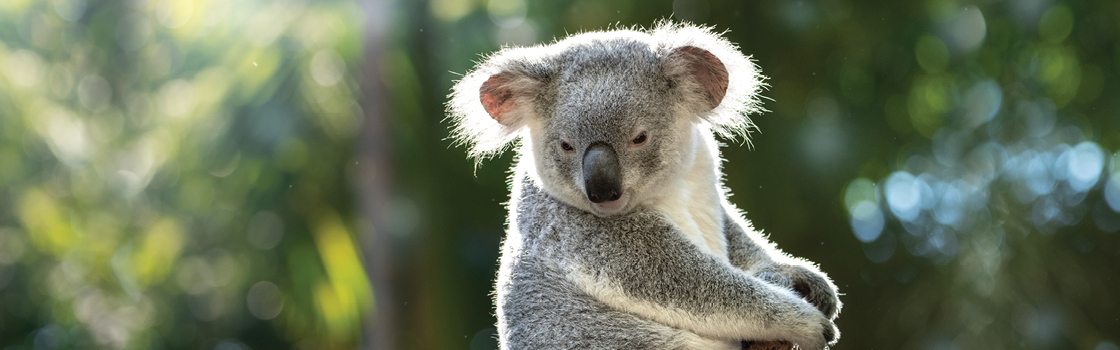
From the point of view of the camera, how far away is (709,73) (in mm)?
2176

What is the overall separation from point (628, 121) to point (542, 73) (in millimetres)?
322

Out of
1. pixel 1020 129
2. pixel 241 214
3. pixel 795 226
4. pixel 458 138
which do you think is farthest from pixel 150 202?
pixel 1020 129

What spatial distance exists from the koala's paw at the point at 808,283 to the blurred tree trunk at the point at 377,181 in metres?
5.38

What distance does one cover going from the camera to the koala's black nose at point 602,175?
1.86m

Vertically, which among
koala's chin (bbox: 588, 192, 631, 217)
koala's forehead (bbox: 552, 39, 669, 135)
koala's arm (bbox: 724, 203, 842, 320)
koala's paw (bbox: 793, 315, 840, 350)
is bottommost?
koala's arm (bbox: 724, 203, 842, 320)

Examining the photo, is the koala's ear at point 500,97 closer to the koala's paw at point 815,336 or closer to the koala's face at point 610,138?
the koala's face at point 610,138

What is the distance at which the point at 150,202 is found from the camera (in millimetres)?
8914

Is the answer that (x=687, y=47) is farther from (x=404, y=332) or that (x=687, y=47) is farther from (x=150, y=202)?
(x=150, y=202)

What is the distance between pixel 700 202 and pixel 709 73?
40 centimetres

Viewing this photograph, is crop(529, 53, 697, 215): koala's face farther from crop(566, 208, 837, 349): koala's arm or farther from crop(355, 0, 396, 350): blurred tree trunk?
crop(355, 0, 396, 350): blurred tree trunk

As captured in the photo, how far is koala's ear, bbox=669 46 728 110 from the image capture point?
2104mm

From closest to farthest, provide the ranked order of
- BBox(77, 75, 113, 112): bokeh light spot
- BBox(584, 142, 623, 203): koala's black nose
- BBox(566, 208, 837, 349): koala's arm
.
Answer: BBox(584, 142, 623, 203): koala's black nose
BBox(566, 208, 837, 349): koala's arm
BBox(77, 75, 113, 112): bokeh light spot

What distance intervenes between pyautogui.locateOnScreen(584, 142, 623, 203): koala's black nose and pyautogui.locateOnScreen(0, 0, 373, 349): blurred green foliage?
577 centimetres

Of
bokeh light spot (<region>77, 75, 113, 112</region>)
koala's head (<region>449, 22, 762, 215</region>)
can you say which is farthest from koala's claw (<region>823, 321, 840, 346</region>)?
bokeh light spot (<region>77, 75, 113, 112</region>)
